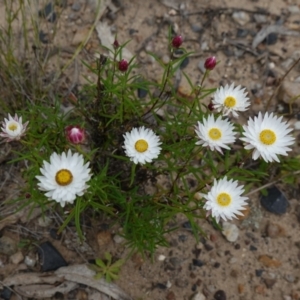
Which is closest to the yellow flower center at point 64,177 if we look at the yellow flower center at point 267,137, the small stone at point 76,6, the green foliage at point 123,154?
the green foliage at point 123,154

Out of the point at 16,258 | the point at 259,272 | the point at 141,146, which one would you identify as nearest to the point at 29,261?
the point at 16,258

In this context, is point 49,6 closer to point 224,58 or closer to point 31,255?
point 224,58

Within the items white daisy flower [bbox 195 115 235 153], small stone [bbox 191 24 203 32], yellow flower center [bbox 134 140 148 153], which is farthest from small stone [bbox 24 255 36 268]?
small stone [bbox 191 24 203 32]

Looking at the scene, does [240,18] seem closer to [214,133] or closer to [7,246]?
[214,133]

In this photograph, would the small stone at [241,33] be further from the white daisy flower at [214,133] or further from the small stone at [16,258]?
the small stone at [16,258]

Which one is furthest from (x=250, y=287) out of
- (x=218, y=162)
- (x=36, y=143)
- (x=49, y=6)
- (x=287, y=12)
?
(x=49, y=6)

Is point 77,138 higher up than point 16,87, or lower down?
lower down
